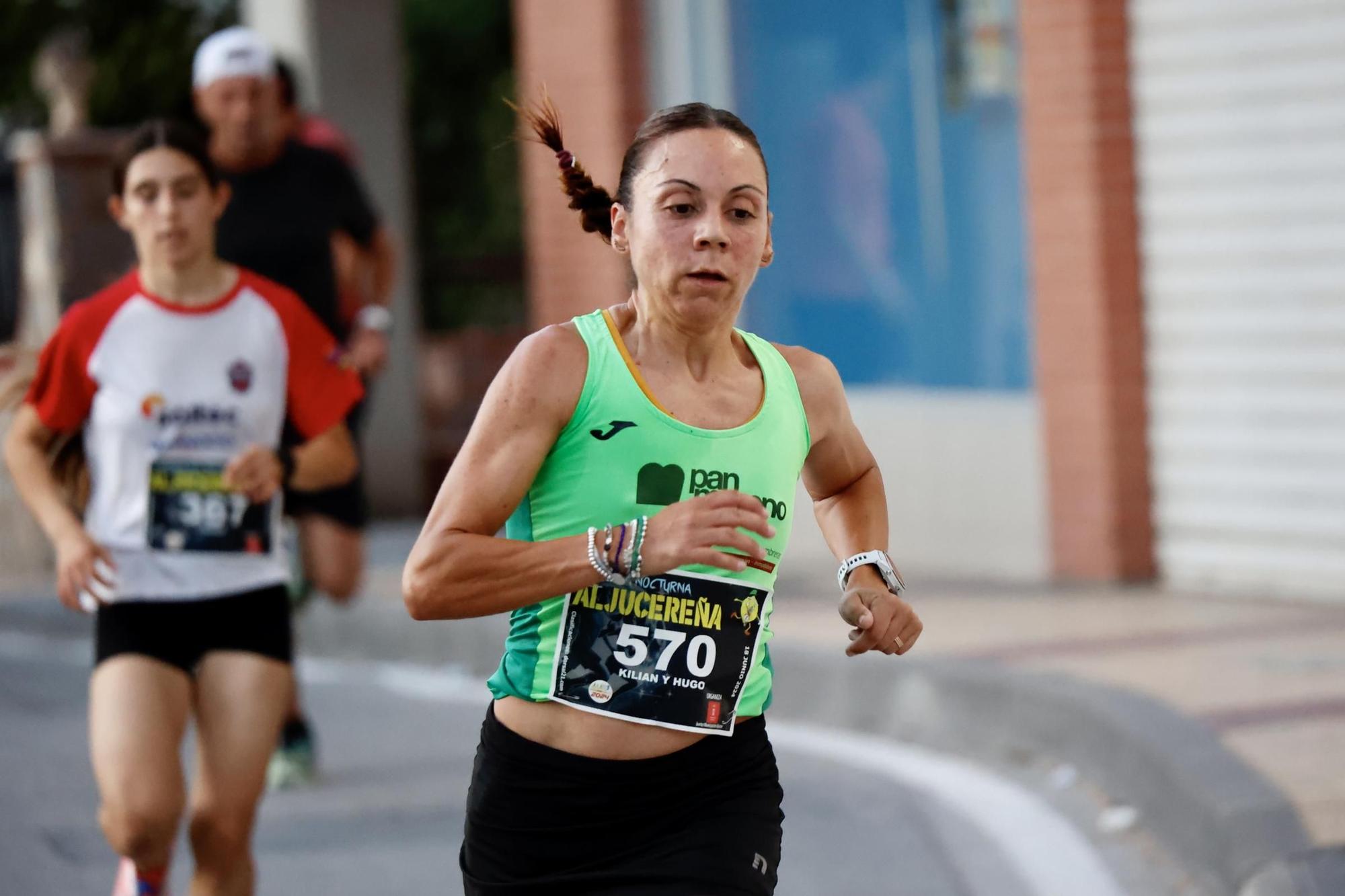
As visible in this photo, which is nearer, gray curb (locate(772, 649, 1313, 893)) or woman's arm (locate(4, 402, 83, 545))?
woman's arm (locate(4, 402, 83, 545))

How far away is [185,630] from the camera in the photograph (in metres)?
5.23

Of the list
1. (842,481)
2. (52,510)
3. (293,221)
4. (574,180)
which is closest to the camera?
(574,180)

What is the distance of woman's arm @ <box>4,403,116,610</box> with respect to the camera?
5000 mm

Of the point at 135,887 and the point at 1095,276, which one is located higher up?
the point at 1095,276

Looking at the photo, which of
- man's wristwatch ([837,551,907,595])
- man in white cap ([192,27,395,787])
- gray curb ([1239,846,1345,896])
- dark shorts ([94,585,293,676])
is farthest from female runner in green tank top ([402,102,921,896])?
man in white cap ([192,27,395,787])

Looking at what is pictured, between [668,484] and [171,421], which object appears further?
[171,421]

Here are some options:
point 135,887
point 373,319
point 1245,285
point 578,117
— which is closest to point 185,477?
point 135,887

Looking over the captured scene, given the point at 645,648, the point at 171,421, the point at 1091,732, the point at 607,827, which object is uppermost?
the point at 171,421

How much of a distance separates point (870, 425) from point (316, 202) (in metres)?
4.46

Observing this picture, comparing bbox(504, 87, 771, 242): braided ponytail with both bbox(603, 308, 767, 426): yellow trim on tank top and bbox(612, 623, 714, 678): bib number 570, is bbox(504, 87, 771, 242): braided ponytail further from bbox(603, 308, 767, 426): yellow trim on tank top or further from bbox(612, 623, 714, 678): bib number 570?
bbox(612, 623, 714, 678): bib number 570

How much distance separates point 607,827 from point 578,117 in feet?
32.3

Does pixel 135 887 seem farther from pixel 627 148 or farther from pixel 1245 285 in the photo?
pixel 1245 285

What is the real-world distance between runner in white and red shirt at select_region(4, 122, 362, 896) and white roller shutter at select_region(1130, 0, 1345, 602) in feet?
16.7

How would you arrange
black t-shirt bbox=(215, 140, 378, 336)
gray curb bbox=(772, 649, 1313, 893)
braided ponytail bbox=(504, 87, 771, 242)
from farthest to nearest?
black t-shirt bbox=(215, 140, 378, 336) < gray curb bbox=(772, 649, 1313, 893) < braided ponytail bbox=(504, 87, 771, 242)
